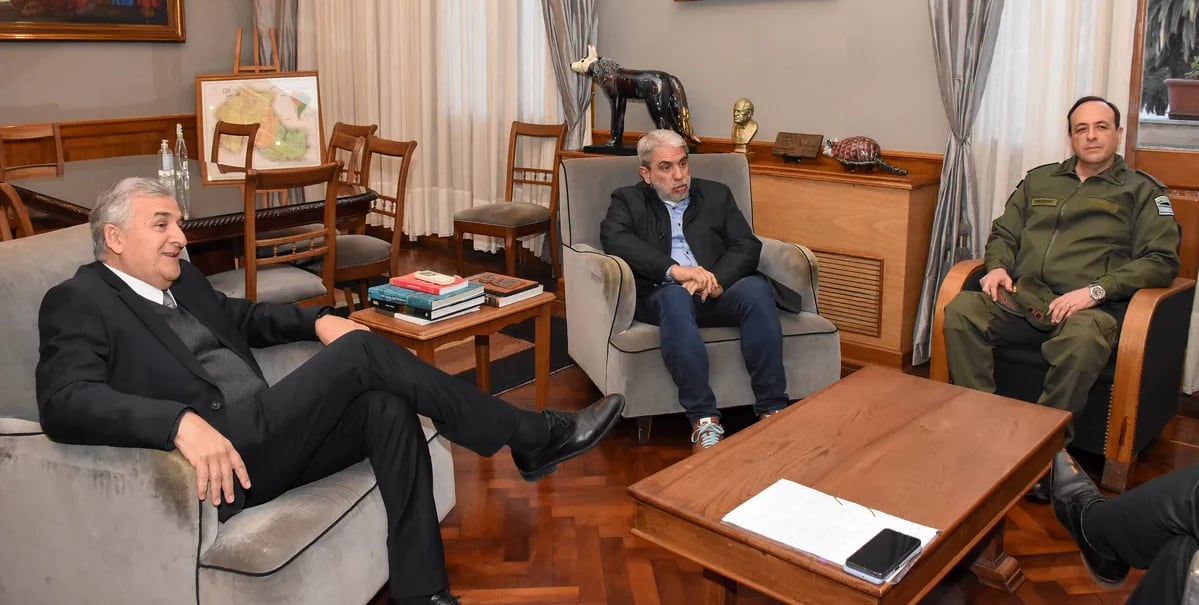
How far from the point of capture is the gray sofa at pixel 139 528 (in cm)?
184

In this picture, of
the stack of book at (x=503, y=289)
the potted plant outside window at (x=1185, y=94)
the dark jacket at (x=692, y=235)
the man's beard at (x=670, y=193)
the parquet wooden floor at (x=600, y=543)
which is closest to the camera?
the parquet wooden floor at (x=600, y=543)

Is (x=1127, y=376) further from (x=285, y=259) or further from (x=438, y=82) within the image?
(x=438, y=82)

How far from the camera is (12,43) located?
5.59m

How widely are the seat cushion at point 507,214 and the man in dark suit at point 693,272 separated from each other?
4.98ft

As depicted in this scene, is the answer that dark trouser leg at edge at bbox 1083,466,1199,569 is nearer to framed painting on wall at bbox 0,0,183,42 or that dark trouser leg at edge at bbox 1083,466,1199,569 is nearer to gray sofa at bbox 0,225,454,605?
gray sofa at bbox 0,225,454,605

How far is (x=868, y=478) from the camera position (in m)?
2.10

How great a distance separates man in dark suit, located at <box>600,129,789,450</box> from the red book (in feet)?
2.10

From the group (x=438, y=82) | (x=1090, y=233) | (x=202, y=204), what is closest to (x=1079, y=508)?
(x=1090, y=233)

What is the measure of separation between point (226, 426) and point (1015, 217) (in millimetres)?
2608

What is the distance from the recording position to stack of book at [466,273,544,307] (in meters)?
3.12

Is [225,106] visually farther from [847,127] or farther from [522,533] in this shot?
[522,533]

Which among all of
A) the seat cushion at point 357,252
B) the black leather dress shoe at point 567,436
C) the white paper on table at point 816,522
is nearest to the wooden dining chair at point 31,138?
the seat cushion at point 357,252

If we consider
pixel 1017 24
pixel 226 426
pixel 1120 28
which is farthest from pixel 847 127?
pixel 226 426

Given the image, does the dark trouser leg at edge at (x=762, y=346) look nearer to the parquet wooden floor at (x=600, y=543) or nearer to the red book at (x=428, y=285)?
the parquet wooden floor at (x=600, y=543)
